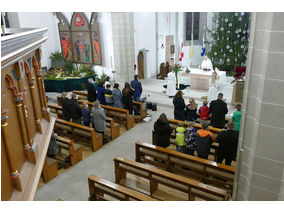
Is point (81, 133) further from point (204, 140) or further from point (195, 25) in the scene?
point (195, 25)

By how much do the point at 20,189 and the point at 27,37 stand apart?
2.16m

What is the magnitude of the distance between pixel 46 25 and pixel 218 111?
1251 cm

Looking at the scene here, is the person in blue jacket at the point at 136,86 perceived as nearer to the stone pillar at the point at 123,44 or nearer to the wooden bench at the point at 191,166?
the stone pillar at the point at 123,44

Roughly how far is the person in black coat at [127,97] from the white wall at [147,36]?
6.60m

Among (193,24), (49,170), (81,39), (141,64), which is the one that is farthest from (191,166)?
(193,24)

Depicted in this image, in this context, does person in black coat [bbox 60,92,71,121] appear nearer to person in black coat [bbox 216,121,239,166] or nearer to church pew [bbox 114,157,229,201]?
church pew [bbox 114,157,229,201]

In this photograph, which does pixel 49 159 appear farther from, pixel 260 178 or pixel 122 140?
pixel 260 178

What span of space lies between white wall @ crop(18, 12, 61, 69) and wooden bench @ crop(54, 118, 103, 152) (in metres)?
8.97

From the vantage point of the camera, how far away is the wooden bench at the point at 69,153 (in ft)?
22.3

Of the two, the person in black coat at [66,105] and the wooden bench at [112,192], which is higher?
the person in black coat at [66,105]

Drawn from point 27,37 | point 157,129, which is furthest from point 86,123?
point 27,37

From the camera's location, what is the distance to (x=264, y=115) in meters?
3.24

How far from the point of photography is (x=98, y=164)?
6992 mm

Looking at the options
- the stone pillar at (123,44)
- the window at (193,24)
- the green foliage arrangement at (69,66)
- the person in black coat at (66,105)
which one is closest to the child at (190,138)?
the person in black coat at (66,105)
